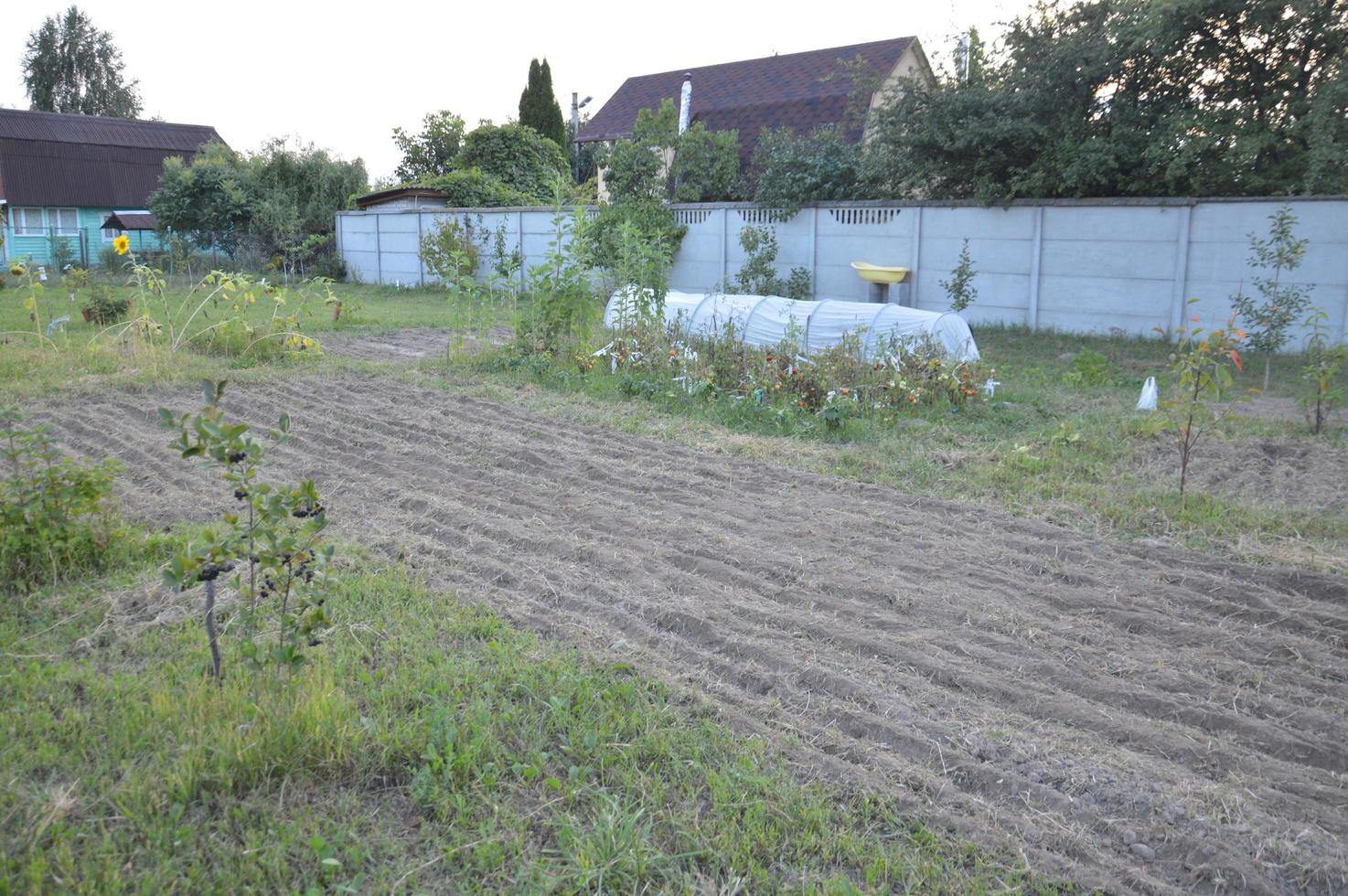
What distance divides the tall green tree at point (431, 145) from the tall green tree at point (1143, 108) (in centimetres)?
2286

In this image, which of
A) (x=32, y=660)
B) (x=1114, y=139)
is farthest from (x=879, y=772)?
(x=1114, y=139)

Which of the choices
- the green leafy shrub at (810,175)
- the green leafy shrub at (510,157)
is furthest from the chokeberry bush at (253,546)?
the green leafy shrub at (510,157)

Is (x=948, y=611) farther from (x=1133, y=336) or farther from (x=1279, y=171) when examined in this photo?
(x=1279, y=171)

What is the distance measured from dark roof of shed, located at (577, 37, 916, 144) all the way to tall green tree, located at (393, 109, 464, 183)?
21.4ft

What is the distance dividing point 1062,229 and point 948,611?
34.9ft

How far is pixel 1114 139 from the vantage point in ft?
43.0

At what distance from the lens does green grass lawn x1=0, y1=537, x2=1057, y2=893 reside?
2.40 m

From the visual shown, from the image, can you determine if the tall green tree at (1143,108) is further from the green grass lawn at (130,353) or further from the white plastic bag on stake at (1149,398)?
the green grass lawn at (130,353)

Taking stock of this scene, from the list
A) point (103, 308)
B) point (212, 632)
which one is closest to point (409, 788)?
point (212, 632)

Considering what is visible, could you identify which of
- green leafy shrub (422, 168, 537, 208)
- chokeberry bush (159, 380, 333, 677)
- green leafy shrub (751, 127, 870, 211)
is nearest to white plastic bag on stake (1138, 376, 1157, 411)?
chokeberry bush (159, 380, 333, 677)

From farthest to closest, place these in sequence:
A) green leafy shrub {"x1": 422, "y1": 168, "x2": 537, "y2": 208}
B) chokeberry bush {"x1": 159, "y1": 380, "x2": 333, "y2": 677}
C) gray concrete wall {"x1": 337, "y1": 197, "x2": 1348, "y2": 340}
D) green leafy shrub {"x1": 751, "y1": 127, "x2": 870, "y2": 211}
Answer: green leafy shrub {"x1": 422, "y1": 168, "x2": 537, "y2": 208} → green leafy shrub {"x1": 751, "y1": 127, "x2": 870, "y2": 211} → gray concrete wall {"x1": 337, "y1": 197, "x2": 1348, "y2": 340} → chokeberry bush {"x1": 159, "y1": 380, "x2": 333, "y2": 677}

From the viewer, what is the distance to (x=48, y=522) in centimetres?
422

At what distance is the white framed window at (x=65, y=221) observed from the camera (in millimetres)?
36094

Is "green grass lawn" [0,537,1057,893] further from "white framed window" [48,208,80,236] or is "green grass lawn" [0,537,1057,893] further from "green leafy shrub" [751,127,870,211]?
"white framed window" [48,208,80,236]
